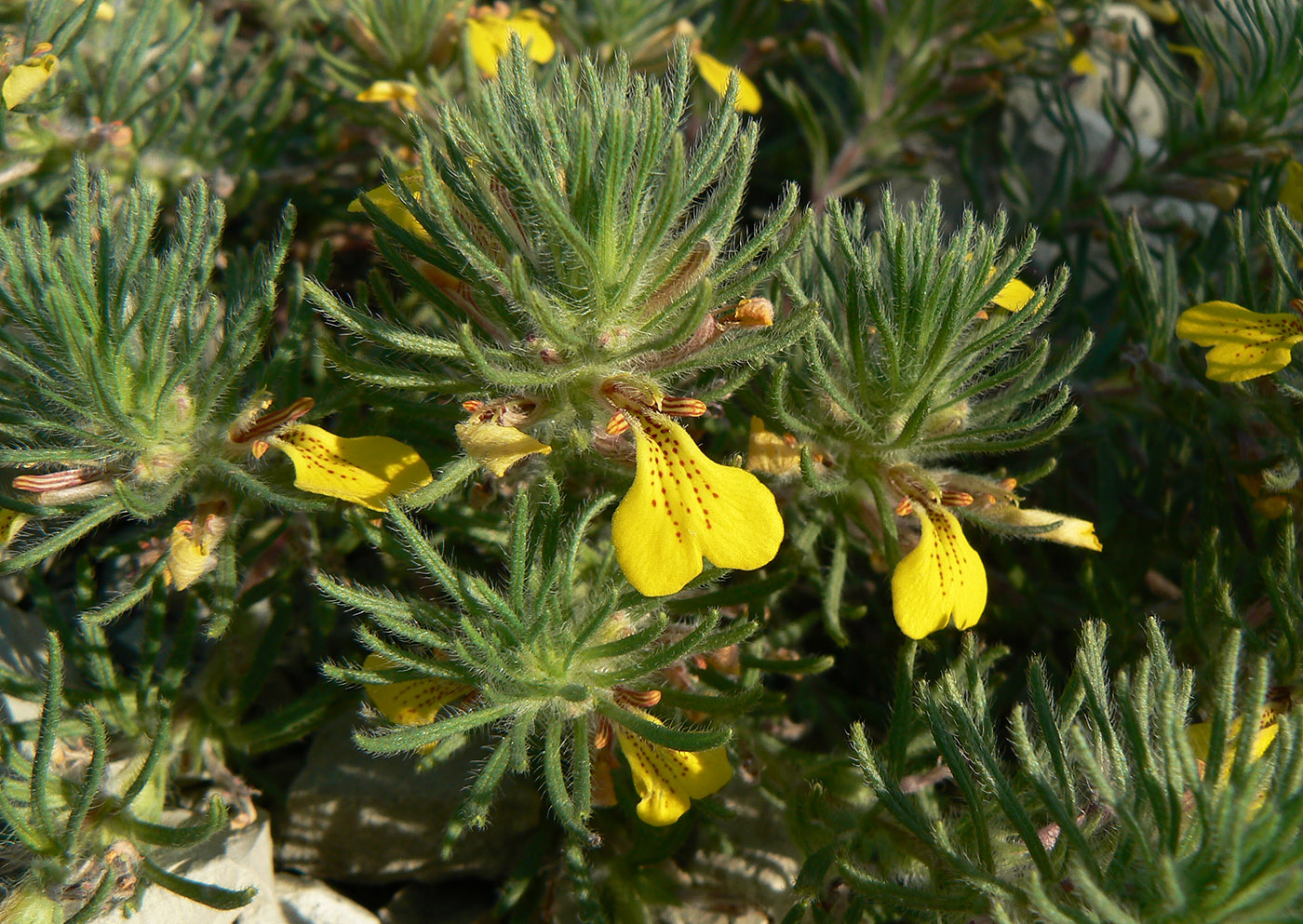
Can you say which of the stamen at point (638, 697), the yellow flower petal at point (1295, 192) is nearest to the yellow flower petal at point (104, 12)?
the stamen at point (638, 697)

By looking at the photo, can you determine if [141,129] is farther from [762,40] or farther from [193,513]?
[762,40]

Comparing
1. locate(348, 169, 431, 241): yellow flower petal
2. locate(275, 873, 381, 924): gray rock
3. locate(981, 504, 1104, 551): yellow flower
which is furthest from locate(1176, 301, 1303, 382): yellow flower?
locate(275, 873, 381, 924): gray rock

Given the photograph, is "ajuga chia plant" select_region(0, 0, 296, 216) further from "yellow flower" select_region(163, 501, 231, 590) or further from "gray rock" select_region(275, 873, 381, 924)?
"gray rock" select_region(275, 873, 381, 924)

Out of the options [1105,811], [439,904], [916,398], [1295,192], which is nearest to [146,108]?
[916,398]

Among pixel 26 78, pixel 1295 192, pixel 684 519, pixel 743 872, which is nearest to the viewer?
pixel 684 519

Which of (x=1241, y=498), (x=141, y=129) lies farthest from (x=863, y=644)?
(x=141, y=129)

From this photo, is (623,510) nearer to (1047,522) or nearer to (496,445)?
(496,445)

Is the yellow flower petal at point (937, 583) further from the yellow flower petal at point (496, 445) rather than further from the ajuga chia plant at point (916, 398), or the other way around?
the yellow flower petal at point (496, 445)
